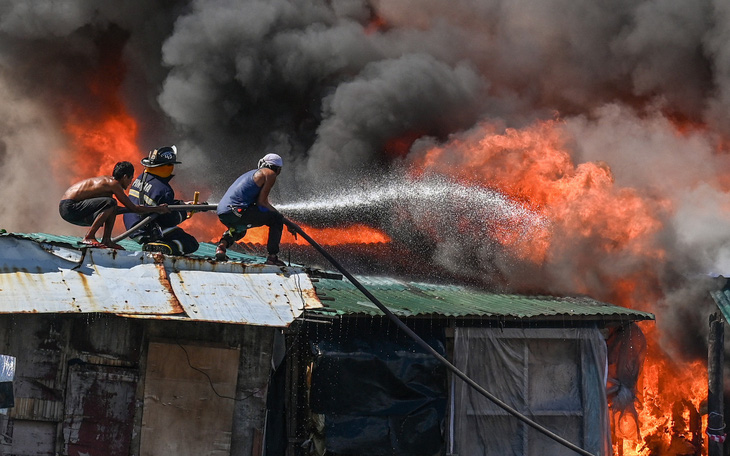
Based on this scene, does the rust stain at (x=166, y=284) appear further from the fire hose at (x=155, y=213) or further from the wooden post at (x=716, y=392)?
the wooden post at (x=716, y=392)

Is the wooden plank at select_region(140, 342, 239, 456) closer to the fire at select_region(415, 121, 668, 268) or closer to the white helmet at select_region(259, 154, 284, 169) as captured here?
the white helmet at select_region(259, 154, 284, 169)

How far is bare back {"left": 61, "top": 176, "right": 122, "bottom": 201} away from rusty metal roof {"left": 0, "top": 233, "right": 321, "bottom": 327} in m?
0.94

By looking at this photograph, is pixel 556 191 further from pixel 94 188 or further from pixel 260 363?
pixel 94 188

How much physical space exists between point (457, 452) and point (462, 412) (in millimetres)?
539

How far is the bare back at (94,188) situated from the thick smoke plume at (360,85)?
28.2 feet

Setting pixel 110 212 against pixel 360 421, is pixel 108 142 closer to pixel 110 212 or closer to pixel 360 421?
pixel 110 212

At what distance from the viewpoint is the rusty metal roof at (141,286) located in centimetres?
788

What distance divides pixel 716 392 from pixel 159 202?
28.0ft

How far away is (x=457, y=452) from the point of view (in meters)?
10.2

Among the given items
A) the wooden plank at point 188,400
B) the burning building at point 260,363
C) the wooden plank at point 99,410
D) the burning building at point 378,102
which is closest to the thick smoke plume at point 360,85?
the burning building at point 378,102

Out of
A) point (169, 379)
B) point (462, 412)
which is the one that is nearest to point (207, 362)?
point (169, 379)

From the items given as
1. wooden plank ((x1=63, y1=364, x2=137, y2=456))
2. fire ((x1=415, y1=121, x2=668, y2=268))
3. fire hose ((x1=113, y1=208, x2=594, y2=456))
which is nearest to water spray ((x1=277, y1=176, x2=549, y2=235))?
fire ((x1=415, y1=121, x2=668, y2=268))

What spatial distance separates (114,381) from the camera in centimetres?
889

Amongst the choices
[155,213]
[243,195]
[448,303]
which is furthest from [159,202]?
[448,303]
